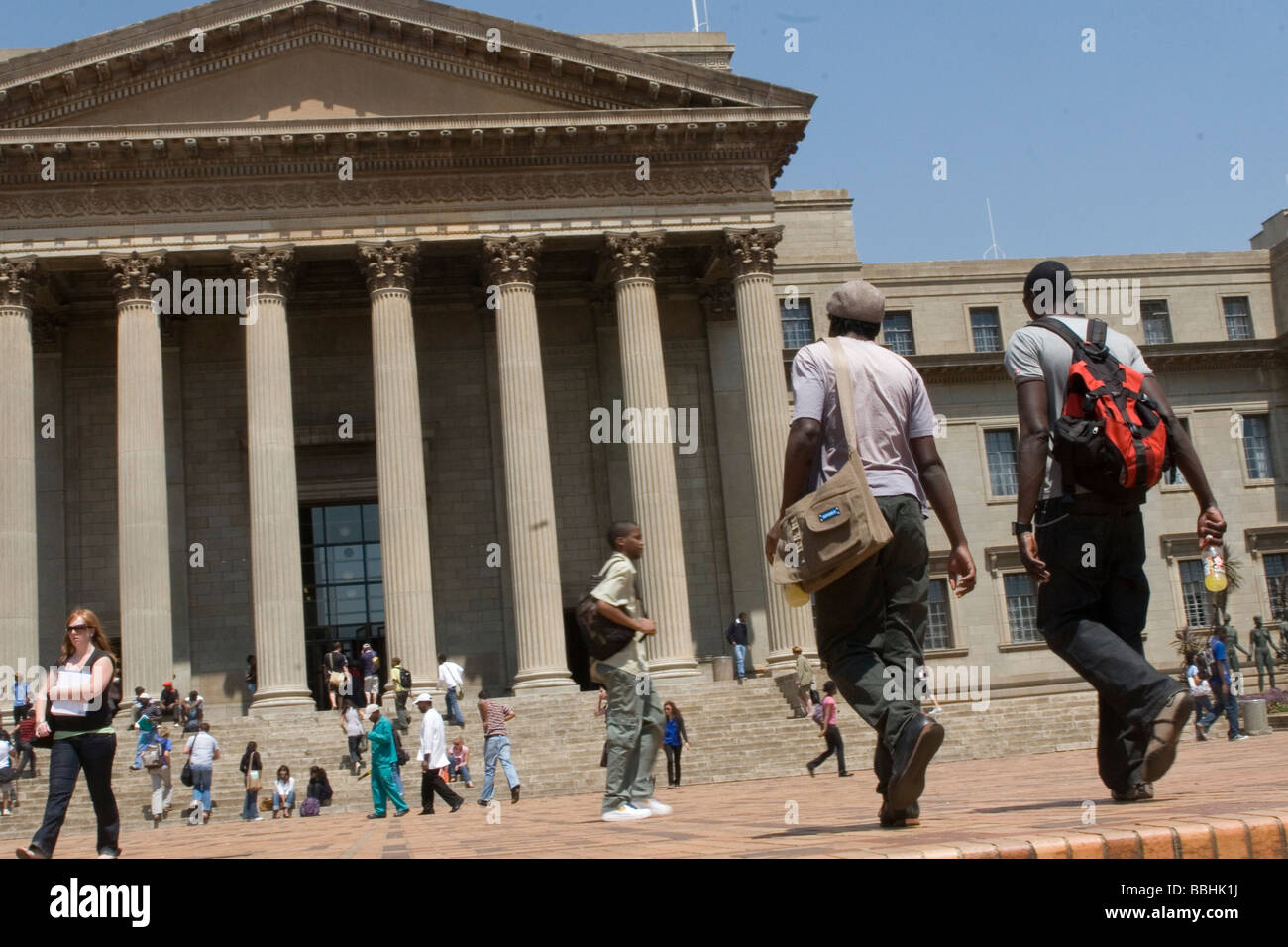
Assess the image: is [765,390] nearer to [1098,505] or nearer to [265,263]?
[265,263]

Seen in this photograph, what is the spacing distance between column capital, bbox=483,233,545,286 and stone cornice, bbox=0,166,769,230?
106 centimetres

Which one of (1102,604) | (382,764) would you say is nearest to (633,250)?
(382,764)

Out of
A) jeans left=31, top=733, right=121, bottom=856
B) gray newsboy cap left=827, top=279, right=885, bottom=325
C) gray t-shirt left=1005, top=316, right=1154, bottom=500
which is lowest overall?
jeans left=31, top=733, right=121, bottom=856

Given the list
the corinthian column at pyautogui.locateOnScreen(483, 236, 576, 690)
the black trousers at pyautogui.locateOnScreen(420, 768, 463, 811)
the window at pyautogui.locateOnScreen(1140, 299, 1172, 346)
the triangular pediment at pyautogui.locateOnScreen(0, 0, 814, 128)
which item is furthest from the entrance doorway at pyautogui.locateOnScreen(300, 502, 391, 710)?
the window at pyautogui.locateOnScreen(1140, 299, 1172, 346)

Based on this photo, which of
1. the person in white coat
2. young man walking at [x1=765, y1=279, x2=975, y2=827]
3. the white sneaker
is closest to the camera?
young man walking at [x1=765, y1=279, x2=975, y2=827]

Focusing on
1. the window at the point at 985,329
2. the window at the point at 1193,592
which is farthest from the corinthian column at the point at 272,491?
the window at the point at 1193,592

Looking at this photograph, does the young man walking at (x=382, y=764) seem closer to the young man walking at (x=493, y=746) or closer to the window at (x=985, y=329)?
the young man walking at (x=493, y=746)

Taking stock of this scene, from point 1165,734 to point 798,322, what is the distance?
139 feet

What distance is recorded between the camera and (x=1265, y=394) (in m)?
49.9

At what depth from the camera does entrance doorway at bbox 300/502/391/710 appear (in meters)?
39.7

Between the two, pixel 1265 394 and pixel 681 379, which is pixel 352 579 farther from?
pixel 1265 394

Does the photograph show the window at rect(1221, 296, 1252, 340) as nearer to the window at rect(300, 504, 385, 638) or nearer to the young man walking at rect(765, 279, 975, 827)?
the window at rect(300, 504, 385, 638)
